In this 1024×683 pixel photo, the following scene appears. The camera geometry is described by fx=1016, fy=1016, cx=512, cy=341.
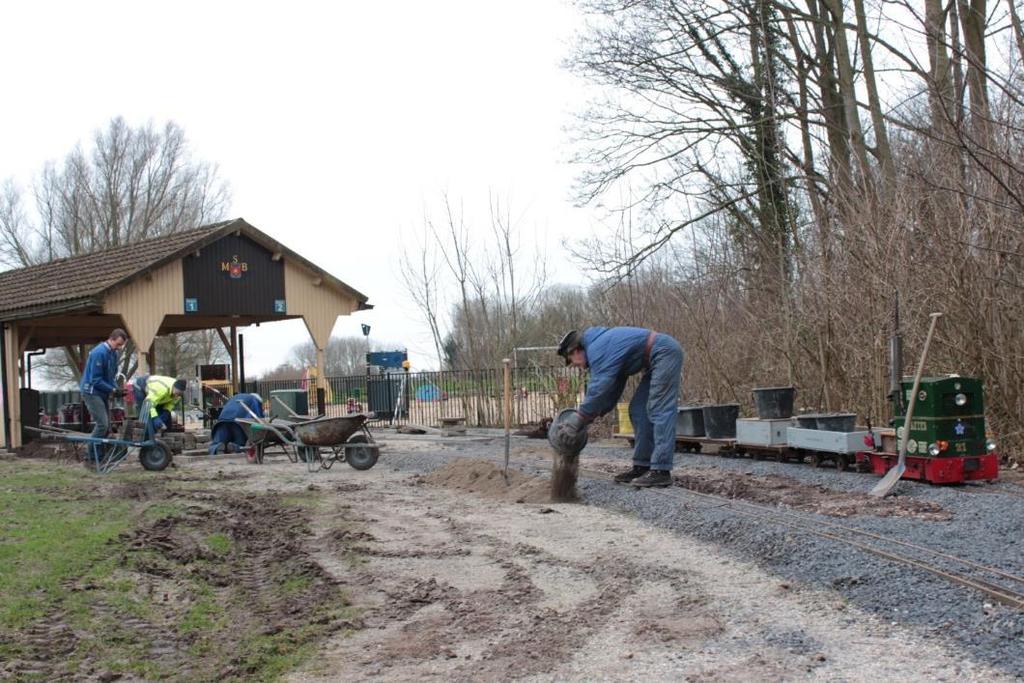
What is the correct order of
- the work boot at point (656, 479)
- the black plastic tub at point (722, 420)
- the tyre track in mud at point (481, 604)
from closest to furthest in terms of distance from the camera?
1. the tyre track in mud at point (481, 604)
2. the work boot at point (656, 479)
3. the black plastic tub at point (722, 420)

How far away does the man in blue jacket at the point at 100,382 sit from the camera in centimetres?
1480

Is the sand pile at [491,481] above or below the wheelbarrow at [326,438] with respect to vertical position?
below

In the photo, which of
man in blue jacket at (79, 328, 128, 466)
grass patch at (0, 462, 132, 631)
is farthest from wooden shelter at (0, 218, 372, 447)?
grass patch at (0, 462, 132, 631)

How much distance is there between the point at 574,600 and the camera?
6.37 meters

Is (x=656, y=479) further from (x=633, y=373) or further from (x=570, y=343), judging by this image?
(x=570, y=343)

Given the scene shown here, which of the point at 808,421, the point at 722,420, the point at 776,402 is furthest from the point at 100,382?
the point at 808,421

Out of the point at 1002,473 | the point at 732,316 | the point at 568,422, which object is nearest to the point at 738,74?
the point at 732,316

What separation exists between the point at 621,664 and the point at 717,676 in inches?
19.7

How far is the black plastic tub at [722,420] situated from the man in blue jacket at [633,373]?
13.8ft

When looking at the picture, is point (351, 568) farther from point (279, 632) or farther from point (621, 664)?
point (621, 664)

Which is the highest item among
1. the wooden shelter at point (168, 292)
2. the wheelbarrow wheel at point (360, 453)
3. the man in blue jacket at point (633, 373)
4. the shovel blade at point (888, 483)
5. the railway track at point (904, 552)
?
the wooden shelter at point (168, 292)

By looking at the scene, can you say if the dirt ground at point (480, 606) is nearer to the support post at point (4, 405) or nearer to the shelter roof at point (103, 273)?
the shelter roof at point (103, 273)

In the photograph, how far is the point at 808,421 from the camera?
42.2 ft

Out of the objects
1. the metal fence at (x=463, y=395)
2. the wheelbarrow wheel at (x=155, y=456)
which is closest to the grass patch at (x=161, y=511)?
the wheelbarrow wheel at (x=155, y=456)
